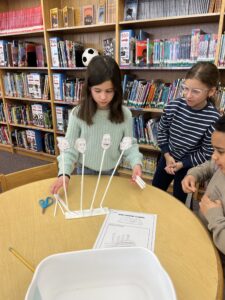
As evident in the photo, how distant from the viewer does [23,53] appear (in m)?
2.85

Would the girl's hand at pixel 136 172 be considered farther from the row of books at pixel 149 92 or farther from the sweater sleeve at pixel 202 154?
the row of books at pixel 149 92

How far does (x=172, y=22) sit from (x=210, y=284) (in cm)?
215

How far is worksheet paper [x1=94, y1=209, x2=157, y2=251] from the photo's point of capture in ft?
2.53

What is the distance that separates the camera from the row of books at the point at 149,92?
2148 millimetres

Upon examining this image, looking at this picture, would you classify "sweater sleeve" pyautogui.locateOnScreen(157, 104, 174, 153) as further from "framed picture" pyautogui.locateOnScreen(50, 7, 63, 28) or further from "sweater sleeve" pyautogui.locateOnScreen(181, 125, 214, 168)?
"framed picture" pyautogui.locateOnScreen(50, 7, 63, 28)

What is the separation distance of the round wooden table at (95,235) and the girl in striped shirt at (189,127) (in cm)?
Result: 52

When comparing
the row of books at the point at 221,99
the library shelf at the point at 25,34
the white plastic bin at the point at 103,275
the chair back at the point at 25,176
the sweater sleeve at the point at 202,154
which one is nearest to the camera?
the white plastic bin at the point at 103,275

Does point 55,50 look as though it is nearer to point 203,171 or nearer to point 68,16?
point 68,16

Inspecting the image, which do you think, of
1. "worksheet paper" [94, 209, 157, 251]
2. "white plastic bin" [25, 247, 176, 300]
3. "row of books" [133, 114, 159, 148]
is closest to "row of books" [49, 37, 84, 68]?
"row of books" [133, 114, 159, 148]

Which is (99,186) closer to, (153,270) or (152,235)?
(152,235)

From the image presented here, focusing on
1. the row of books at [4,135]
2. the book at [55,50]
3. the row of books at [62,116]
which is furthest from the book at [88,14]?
the row of books at [4,135]

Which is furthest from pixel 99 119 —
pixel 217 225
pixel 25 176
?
pixel 217 225

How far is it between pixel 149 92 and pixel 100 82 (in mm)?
1247

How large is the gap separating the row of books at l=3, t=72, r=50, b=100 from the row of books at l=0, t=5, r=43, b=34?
0.53 meters
